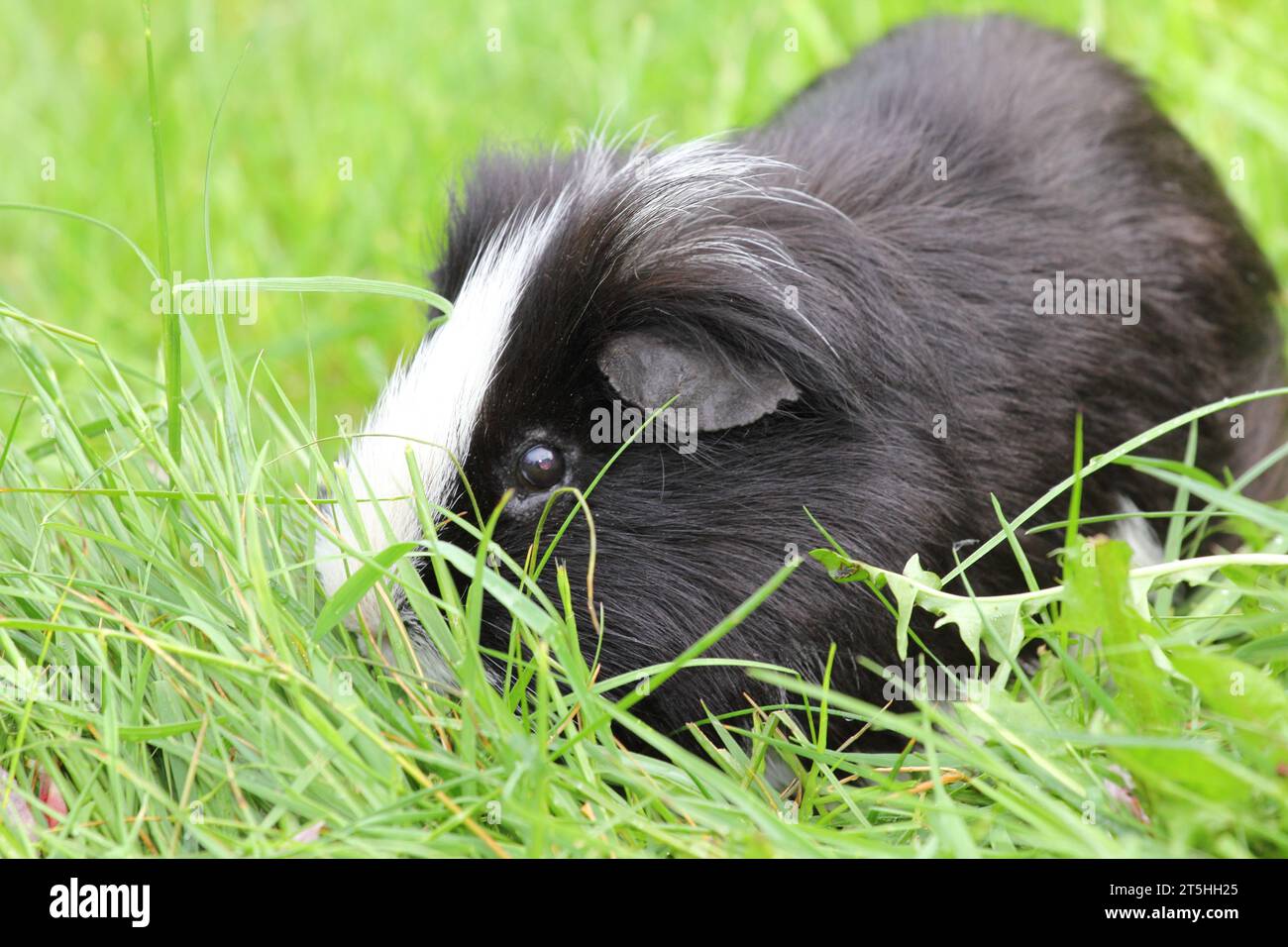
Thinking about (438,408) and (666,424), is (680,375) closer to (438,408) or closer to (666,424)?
(666,424)

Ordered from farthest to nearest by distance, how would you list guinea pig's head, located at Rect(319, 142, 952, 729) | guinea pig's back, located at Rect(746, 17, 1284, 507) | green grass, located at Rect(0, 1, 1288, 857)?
guinea pig's back, located at Rect(746, 17, 1284, 507) → guinea pig's head, located at Rect(319, 142, 952, 729) → green grass, located at Rect(0, 1, 1288, 857)

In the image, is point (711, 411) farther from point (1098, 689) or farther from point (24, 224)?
point (24, 224)

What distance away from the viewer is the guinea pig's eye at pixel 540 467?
2.23 metres

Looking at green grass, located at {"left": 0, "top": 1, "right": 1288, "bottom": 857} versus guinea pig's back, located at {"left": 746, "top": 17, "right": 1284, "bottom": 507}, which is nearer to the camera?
green grass, located at {"left": 0, "top": 1, "right": 1288, "bottom": 857}

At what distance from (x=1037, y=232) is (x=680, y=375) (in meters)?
0.83

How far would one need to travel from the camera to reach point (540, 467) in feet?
7.31

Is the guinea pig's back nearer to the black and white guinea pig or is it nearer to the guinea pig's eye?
the black and white guinea pig

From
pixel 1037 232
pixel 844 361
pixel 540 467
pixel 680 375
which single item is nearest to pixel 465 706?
pixel 540 467

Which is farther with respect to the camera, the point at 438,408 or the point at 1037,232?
the point at 1037,232

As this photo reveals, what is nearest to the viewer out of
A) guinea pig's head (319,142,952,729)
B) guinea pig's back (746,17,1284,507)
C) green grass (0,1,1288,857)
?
green grass (0,1,1288,857)

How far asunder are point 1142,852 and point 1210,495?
1.65 ft

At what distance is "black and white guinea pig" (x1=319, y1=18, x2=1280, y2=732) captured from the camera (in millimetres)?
2186

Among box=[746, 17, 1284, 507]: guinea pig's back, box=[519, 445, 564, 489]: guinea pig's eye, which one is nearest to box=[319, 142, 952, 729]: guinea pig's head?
box=[519, 445, 564, 489]: guinea pig's eye

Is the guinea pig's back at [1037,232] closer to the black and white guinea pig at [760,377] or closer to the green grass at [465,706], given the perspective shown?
the black and white guinea pig at [760,377]
